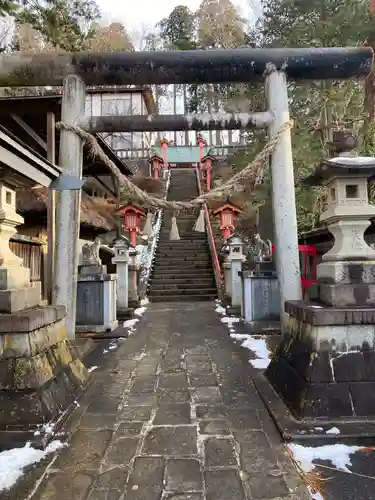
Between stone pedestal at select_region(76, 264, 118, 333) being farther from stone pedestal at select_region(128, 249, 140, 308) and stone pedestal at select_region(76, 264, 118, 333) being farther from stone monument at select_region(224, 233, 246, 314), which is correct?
stone monument at select_region(224, 233, 246, 314)

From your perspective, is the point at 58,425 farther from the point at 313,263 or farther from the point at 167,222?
the point at 167,222

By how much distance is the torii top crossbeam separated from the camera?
5250 millimetres

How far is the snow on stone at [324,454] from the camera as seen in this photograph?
9.28ft

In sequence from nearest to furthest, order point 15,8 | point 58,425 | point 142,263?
1. point 58,425
2. point 15,8
3. point 142,263

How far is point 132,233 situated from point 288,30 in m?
10.2

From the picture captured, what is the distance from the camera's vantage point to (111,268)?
14961 mm

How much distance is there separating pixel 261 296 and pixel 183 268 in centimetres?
734

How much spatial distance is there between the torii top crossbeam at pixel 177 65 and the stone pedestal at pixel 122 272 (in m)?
5.62

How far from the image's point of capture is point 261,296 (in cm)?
825

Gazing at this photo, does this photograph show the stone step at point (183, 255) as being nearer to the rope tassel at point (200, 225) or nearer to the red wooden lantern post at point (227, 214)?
the red wooden lantern post at point (227, 214)

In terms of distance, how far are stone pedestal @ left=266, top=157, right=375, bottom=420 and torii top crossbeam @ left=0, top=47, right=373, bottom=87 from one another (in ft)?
6.37

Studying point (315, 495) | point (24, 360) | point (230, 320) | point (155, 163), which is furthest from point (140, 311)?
point (155, 163)

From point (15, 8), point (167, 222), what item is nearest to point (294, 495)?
point (15, 8)

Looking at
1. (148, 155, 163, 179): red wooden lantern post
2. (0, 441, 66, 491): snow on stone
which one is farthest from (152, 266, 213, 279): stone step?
(148, 155, 163, 179): red wooden lantern post
